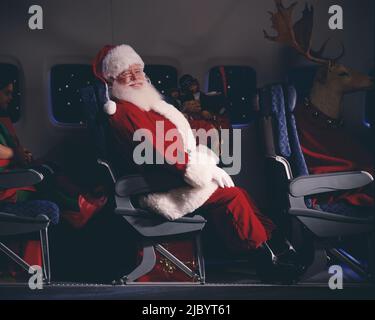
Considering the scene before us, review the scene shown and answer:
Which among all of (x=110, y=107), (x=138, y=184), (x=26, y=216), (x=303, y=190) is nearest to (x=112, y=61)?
(x=110, y=107)

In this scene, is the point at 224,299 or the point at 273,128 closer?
the point at 224,299

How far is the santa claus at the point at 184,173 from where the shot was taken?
362cm

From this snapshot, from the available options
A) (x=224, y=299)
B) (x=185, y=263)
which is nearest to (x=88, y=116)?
(x=185, y=263)

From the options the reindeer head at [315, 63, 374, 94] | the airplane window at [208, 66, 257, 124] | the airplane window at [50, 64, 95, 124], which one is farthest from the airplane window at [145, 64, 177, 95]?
the reindeer head at [315, 63, 374, 94]

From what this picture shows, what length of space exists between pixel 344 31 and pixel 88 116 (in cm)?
152

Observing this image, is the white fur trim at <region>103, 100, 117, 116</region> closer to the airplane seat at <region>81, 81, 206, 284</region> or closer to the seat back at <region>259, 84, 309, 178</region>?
the airplane seat at <region>81, 81, 206, 284</region>

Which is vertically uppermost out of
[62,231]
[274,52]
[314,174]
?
[274,52]

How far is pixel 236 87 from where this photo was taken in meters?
3.96

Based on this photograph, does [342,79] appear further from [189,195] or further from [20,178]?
[20,178]

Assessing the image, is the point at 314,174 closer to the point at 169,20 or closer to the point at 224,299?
the point at 224,299

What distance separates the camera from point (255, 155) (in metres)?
3.95

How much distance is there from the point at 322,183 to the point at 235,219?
0.48 meters
